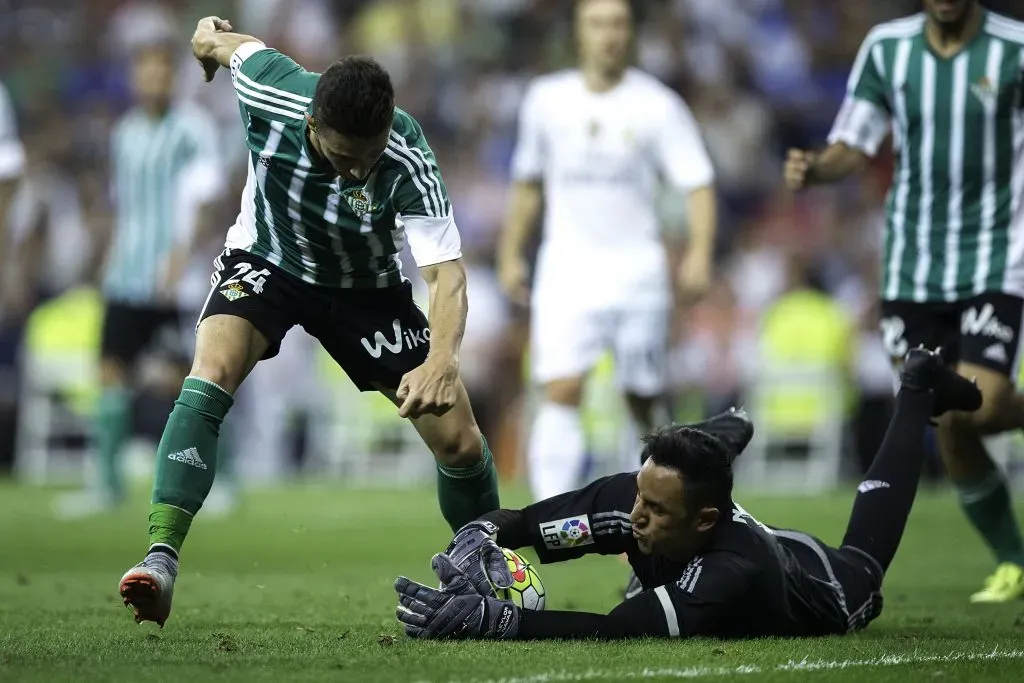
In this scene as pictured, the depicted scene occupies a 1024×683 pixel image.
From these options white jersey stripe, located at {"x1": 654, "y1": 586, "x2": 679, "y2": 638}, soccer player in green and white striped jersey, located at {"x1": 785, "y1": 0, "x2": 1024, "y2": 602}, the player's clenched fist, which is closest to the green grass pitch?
white jersey stripe, located at {"x1": 654, "y1": 586, "x2": 679, "y2": 638}

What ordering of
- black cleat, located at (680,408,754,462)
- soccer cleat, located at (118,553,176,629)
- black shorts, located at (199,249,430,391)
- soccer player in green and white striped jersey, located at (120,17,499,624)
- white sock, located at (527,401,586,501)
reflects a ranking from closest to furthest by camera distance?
soccer cleat, located at (118,553,176,629) < soccer player in green and white striped jersey, located at (120,17,499,624) < black shorts, located at (199,249,430,391) < black cleat, located at (680,408,754,462) < white sock, located at (527,401,586,501)

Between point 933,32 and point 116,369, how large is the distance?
22.0 feet

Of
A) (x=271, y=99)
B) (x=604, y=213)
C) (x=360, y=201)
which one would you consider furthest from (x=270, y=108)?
(x=604, y=213)

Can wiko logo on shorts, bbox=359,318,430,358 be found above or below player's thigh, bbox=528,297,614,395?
above

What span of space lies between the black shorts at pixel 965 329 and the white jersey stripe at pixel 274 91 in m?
3.33

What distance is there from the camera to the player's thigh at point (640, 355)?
9.16 m

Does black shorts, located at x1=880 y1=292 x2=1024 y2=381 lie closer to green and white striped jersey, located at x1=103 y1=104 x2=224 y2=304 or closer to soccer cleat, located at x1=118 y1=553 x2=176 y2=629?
soccer cleat, located at x1=118 y1=553 x2=176 y2=629

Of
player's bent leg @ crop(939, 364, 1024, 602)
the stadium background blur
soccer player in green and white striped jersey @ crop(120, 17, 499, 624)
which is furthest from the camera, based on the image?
the stadium background blur

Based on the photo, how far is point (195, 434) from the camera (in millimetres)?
5641

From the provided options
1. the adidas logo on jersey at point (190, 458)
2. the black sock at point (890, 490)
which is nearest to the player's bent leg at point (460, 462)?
the adidas logo on jersey at point (190, 458)

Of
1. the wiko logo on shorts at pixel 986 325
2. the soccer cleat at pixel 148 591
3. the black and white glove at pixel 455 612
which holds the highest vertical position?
the wiko logo on shorts at pixel 986 325

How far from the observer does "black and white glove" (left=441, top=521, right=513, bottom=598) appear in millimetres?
5352

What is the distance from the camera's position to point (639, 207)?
9.35 m

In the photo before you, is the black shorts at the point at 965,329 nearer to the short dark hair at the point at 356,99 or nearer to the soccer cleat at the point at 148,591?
the short dark hair at the point at 356,99
